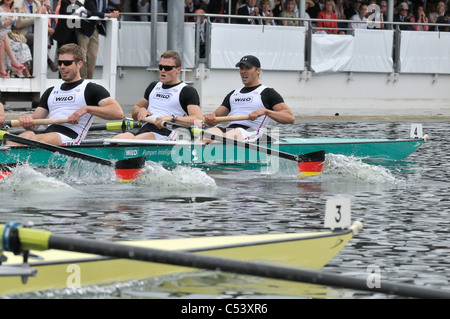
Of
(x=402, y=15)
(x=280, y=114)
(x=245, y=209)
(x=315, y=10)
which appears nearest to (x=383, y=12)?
(x=402, y=15)

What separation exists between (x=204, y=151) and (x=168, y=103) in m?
0.78

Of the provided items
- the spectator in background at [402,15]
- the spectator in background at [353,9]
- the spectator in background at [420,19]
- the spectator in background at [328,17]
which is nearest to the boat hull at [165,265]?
the spectator in background at [328,17]

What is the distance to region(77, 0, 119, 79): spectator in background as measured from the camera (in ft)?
63.6

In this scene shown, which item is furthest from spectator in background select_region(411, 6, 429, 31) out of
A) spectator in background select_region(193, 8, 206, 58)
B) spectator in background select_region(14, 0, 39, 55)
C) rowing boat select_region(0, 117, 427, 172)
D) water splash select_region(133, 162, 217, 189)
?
water splash select_region(133, 162, 217, 189)

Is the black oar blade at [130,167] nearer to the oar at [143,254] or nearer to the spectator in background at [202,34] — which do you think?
the oar at [143,254]

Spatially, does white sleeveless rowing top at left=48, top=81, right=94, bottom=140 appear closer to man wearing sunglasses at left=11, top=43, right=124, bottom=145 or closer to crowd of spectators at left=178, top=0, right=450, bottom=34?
man wearing sunglasses at left=11, top=43, right=124, bottom=145

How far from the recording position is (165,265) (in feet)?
21.7

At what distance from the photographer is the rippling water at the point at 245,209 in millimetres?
7043

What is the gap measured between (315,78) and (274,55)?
1500 millimetres

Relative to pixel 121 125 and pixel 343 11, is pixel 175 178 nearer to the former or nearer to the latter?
pixel 121 125

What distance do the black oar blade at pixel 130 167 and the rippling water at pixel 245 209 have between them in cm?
12

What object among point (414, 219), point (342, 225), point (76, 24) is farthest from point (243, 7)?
point (342, 225)

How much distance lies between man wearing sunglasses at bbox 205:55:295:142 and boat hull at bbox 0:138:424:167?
227mm

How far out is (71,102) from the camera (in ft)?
39.6
